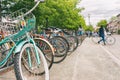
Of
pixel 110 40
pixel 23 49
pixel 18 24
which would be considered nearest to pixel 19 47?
pixel 23 49

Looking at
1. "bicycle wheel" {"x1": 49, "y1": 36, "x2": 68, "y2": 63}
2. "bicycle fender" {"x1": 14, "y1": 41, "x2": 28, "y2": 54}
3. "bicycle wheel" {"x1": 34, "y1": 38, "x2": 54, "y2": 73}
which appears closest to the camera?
"bicycle fender" {"x1": 14, "y1": 41, "x2": 28, "y2": 54}

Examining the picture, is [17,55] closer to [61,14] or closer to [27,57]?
[27,57]

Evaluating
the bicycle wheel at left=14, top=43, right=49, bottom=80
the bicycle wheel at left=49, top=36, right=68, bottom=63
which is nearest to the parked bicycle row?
the bicycle wheel at left=14, top=43, right=49, bottom=80

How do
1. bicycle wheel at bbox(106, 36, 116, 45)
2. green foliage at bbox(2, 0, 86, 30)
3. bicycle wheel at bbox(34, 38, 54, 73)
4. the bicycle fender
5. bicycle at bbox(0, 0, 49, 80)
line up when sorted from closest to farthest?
the bicycle fender, bicycle at bbox(0, 0, 49, 80), bicycle wheel at bbox(34, 38, 54, 73), bicycle wheel at bbox(106, 36, 116, 45), green foliage at bbox(2, 0, 86, 30)

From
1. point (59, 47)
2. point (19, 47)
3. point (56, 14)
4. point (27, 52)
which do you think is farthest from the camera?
point (56, 14)

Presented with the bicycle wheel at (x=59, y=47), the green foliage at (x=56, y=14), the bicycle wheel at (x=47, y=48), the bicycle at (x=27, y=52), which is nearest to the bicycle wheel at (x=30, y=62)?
the bicycle at (x=27, y=52)

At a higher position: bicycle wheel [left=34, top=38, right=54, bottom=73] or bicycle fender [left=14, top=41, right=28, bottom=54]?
bicycle fender [left=14, top=41, right=28, bottom=54]

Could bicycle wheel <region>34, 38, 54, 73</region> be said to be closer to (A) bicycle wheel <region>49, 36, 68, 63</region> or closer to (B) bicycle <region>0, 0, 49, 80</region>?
(B) bicycle <region>0, 0, 49, 80</region>

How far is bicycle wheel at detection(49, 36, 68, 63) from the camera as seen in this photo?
7.69 metres

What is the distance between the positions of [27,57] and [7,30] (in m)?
1.10

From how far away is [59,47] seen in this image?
7.77 meters

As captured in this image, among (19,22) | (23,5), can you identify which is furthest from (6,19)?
(23,5)

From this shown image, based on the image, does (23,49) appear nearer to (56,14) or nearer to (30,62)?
(30,62)

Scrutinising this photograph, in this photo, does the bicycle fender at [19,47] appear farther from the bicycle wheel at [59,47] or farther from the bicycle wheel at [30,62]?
the bicycle wheel at [59,47]
